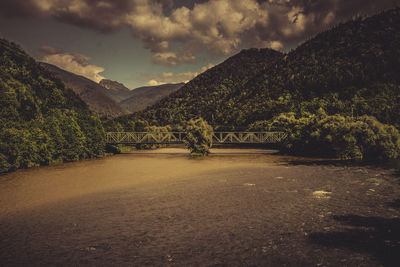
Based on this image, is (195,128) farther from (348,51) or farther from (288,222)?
(348,51)

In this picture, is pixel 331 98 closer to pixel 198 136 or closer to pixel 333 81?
pixel 333 81

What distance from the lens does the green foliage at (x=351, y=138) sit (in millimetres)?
48188

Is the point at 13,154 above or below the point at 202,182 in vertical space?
above

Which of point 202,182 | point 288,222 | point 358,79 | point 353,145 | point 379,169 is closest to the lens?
point 288,222

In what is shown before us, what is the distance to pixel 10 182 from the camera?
106 ft

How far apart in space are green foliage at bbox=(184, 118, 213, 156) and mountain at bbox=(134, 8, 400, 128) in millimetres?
33488

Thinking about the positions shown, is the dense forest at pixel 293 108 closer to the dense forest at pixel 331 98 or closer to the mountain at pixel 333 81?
the dense forest at pixel 331 98

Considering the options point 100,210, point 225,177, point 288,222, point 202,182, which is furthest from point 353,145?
point 100,210

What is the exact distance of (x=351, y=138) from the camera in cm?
4872

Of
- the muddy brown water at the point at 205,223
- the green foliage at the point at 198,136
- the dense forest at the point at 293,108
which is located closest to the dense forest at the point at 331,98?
the dense forest at the point at 293,108

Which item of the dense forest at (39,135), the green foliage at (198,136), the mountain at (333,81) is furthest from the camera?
the mountain at (333,81)

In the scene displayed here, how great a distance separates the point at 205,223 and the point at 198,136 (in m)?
45.8

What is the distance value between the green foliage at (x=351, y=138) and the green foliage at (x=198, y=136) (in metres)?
24.6

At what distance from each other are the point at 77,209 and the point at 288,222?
16.9 metres
